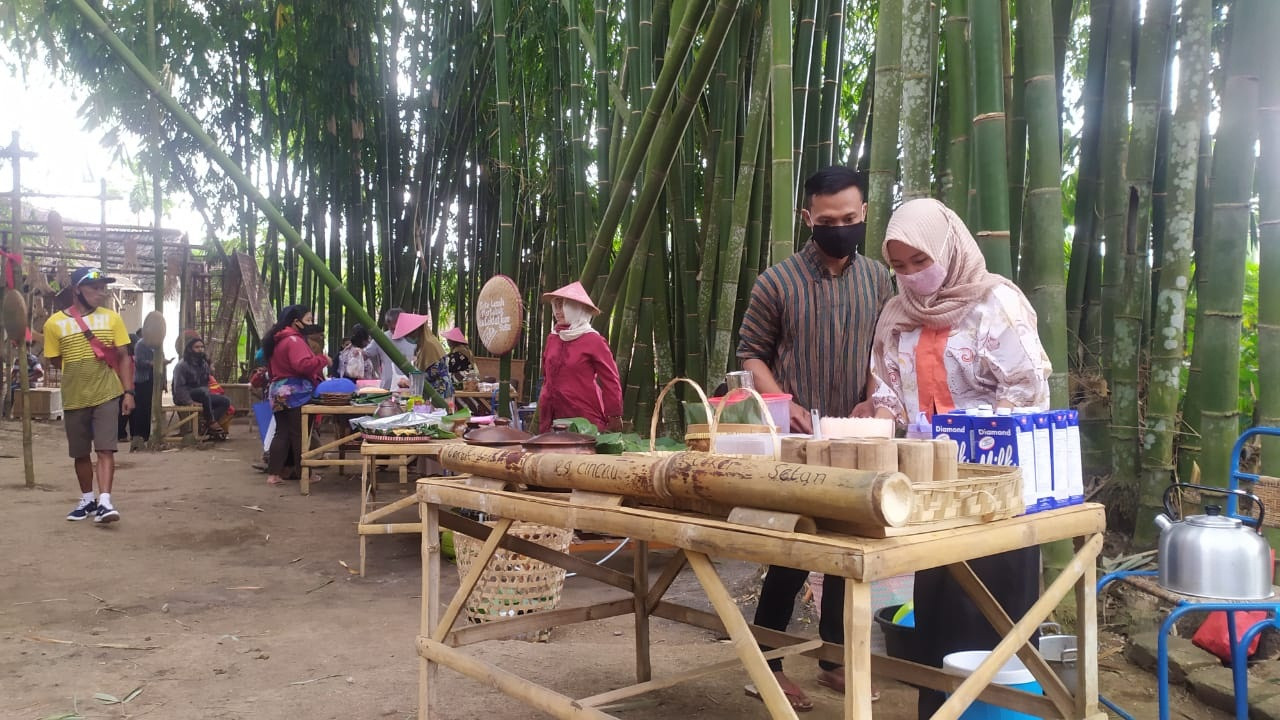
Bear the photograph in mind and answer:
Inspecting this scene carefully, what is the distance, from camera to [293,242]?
419cm

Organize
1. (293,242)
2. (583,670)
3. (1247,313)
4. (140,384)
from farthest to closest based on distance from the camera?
1. (140,384)
2. (293,242)
3. (1247,313)
4. (583,670)

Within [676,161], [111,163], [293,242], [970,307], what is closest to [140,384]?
[111,163]

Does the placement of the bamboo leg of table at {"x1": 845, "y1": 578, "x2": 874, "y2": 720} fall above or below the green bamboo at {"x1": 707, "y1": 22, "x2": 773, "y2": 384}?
below

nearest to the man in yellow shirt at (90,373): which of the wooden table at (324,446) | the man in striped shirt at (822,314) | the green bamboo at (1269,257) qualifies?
the wooden table at (324,446)

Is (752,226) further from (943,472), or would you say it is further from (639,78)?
(943,472)

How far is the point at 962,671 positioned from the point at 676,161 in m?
2.90

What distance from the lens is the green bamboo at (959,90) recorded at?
214cm

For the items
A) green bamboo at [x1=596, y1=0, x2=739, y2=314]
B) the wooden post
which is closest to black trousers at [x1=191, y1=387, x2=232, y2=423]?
the wooden post

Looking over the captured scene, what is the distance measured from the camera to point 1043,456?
145 centimetres

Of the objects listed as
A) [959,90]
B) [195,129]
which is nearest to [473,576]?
[959,90]

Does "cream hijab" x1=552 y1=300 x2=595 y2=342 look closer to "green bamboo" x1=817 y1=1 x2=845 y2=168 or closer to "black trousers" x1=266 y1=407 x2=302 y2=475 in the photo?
"green bamboo" x1=817 y1=1 x2=845 y2=168

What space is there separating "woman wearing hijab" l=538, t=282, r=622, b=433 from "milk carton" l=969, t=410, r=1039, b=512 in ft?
7.38

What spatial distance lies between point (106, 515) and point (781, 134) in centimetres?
412

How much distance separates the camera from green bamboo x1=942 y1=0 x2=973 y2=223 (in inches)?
84.4
